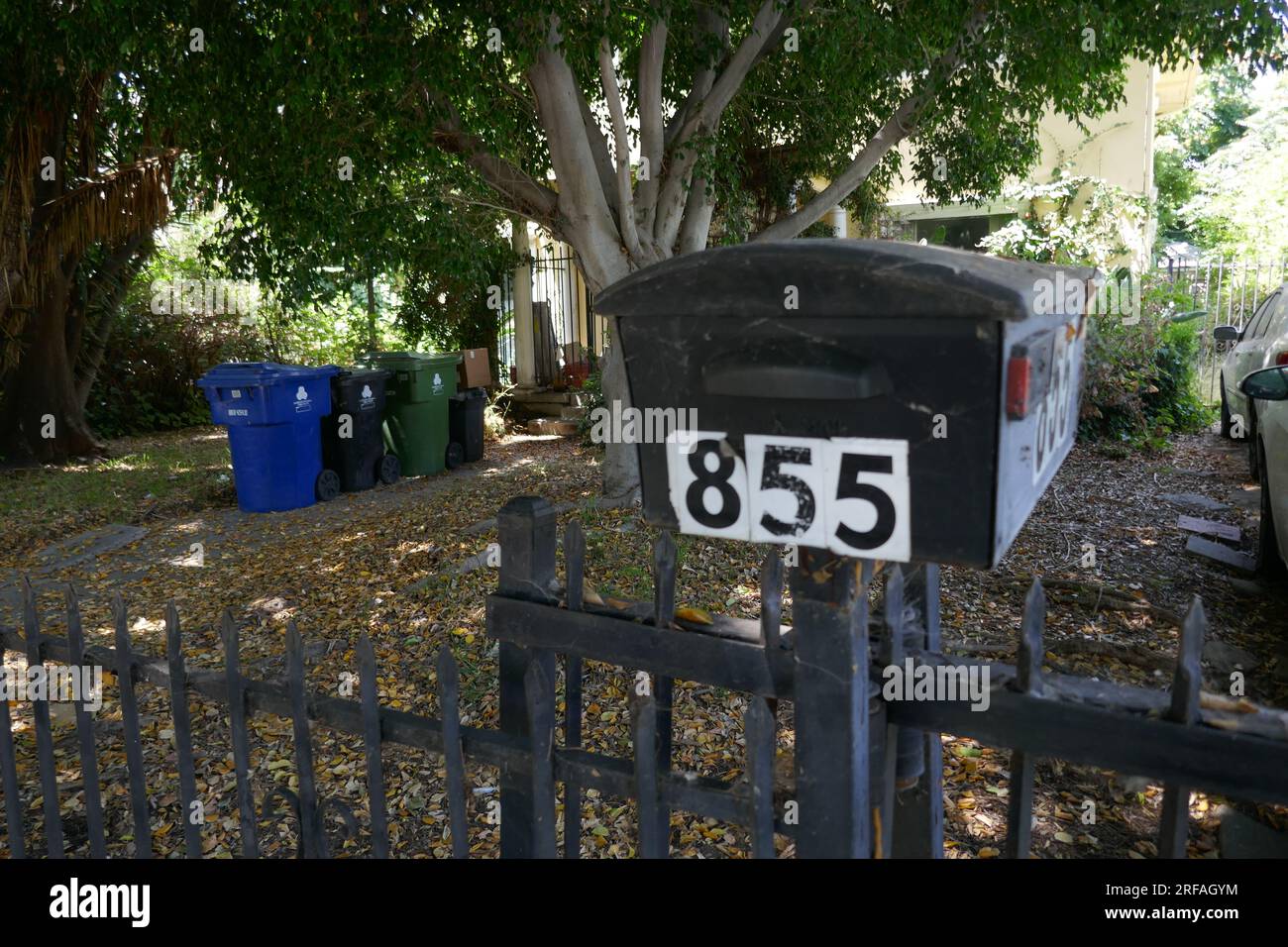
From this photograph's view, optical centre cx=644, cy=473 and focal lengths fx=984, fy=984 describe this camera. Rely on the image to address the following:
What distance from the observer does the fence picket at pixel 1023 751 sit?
147 cm

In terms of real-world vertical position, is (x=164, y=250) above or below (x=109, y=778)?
above

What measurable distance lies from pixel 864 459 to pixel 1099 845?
255cm

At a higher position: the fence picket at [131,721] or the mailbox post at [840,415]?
the mailbox post at [840,415]

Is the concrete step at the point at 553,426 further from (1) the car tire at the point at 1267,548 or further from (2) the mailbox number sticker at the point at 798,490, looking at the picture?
(2) the mailbox number sticker at the point at 798,490

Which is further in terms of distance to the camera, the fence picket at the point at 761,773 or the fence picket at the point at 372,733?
the fence picket at the point at 372,733

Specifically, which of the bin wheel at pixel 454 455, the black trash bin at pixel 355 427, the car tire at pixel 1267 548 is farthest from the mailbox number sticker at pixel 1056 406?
the bin wheel at pixel 454 455

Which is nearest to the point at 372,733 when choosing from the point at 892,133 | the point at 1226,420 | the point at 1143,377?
the point at 892,133

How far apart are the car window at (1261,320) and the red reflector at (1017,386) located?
8.17 meters

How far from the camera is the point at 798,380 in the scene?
123cm

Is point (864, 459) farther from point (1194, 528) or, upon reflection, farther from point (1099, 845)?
point (1194, 528)

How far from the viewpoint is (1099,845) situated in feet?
10.3

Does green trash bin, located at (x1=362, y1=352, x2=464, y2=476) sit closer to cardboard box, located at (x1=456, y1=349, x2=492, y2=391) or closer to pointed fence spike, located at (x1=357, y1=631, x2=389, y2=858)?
cardboard box, located at (x1=456, y1=349, x2=492, y2=391)
